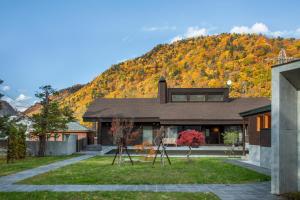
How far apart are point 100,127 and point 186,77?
90.8 feet

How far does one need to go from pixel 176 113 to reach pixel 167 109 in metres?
1.51

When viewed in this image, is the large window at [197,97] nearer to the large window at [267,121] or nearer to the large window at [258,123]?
the large window at [258,123]

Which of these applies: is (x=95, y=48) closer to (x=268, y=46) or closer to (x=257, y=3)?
(x=257, y=3)

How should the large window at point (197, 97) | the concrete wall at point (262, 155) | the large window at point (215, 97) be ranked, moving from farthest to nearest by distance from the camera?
the large window at point (215, 97)
the large window at point (197, 97)
the concrete wall at point (262, 155)

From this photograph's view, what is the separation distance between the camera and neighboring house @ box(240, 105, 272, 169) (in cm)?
1677

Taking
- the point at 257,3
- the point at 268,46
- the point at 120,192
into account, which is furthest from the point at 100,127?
the point at 268,46

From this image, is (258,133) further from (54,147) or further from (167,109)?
(167,109)

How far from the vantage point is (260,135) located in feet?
58.9

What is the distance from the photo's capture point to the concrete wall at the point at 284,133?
9.54 metres

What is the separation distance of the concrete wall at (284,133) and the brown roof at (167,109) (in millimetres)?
23626

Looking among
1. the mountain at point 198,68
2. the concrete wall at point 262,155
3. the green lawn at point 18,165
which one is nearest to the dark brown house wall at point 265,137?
the concrete wall at point 262,155

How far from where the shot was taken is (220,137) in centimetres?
3562

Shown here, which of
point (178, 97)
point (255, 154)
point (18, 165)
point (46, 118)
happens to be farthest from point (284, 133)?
point (178, 97)

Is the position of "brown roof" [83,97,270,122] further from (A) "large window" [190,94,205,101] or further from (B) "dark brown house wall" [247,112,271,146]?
(B) "dark brown house wall" [247,112,271,146]
